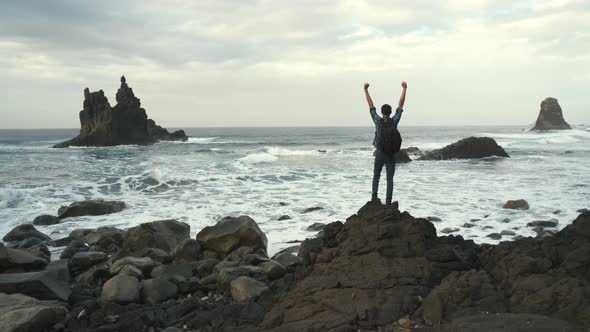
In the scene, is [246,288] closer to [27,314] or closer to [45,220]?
[27,314]

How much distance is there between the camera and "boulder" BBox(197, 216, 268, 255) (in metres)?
9.44

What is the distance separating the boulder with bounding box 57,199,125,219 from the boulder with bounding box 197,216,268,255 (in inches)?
238

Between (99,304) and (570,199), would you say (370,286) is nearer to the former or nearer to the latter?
(99,304)

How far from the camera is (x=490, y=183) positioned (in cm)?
1833

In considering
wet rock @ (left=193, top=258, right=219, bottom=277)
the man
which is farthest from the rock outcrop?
wet rock @ (left=193, top=258, right=219, bottom=277)

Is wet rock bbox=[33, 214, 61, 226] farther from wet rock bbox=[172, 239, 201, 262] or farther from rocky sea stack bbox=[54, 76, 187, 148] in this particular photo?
rocky sea stack bbox=[54, 76, 187, 148]

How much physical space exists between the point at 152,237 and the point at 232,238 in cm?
189

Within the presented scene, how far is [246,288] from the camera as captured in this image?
6676 mm

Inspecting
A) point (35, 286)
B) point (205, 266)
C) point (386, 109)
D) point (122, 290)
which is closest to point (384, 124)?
point (386, 109)

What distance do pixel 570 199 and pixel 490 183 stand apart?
169 inches

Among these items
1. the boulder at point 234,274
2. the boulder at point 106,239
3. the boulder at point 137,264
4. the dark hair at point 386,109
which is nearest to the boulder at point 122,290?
the boulder at point 137,264

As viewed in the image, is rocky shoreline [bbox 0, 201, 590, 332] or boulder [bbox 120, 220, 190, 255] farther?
boulder [bbox 120, 220, 190, 255]

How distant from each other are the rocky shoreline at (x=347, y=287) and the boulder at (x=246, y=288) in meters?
0.02

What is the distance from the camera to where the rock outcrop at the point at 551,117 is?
9875cm
